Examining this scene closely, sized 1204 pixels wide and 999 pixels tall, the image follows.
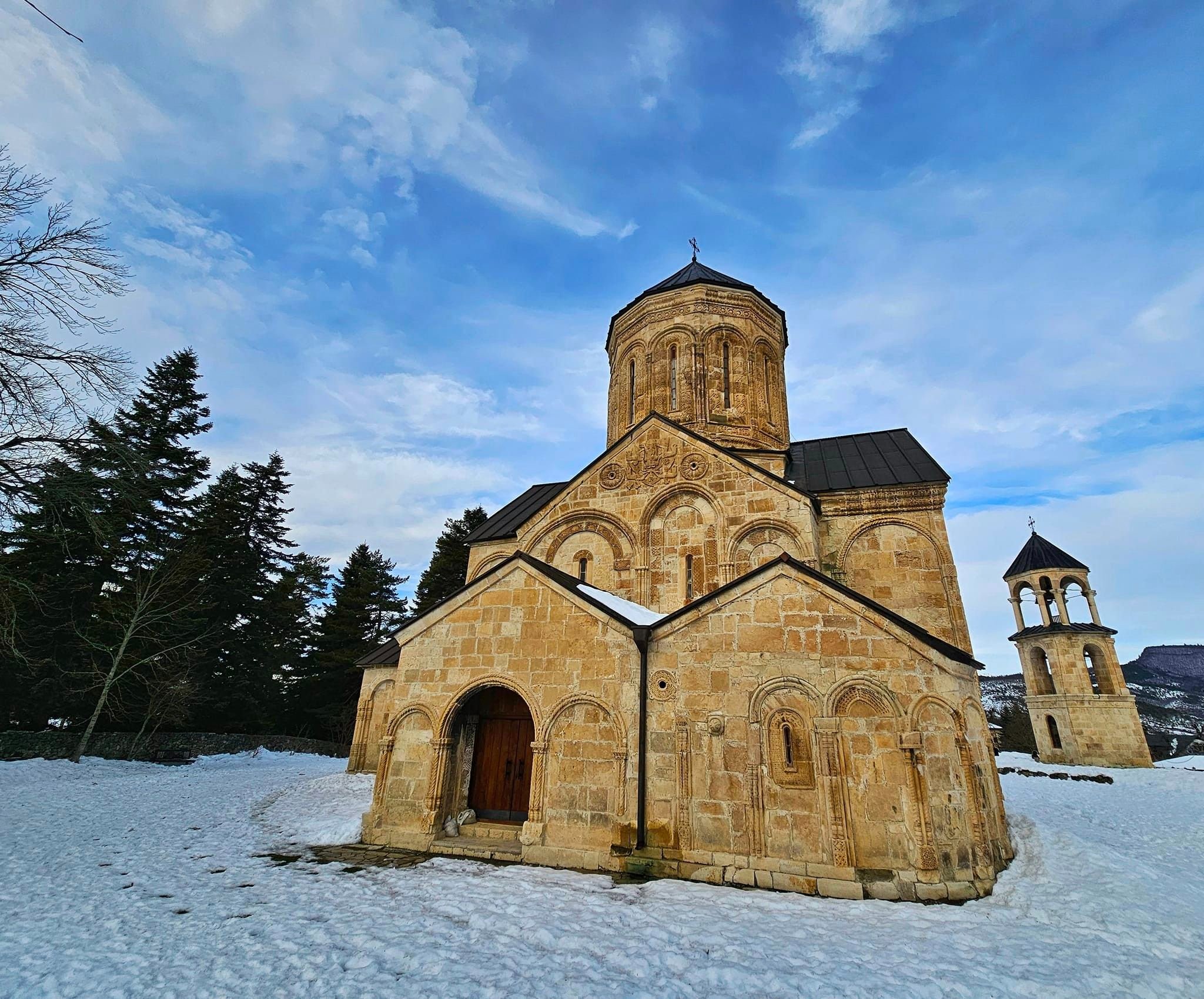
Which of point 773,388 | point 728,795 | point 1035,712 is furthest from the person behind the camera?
point 1035,712

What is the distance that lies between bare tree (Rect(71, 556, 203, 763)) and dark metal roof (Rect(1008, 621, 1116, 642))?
111ft

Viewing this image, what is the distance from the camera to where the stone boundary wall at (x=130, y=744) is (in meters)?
15.4

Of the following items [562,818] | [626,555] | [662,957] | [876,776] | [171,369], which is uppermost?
[171,369]

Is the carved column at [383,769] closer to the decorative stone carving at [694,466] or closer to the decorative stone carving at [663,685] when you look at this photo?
the decorative stone carving at [663,685]

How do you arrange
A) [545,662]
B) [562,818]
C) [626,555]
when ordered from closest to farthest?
[562,818], [545,662], [626,555]

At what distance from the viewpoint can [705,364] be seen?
1573 cm

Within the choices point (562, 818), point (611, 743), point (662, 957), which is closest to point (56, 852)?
point (562, 818)

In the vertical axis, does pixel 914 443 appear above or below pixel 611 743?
above

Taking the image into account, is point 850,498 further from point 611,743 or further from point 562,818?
point 562,818

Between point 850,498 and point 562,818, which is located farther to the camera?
point 850,498

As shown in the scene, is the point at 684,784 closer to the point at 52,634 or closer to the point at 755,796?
the point at 755,796

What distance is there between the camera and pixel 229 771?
17.0 metres

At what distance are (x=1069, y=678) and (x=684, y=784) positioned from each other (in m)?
25.1

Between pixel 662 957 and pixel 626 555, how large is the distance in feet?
26.1
